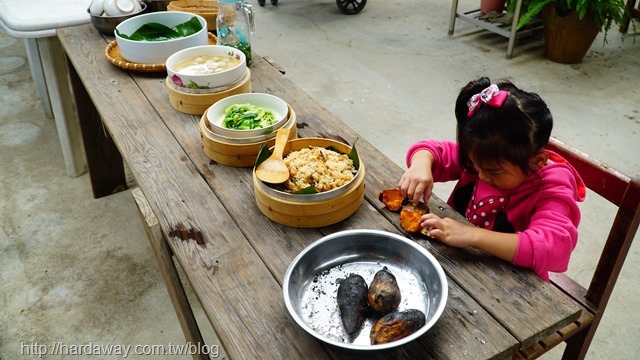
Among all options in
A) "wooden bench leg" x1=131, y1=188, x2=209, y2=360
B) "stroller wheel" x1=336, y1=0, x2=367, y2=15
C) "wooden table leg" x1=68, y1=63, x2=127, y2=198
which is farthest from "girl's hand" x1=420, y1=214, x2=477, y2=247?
"stroller wheel" x1=336, y1=0, x2=367, y2=15

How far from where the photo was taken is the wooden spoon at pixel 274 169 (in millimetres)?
1322

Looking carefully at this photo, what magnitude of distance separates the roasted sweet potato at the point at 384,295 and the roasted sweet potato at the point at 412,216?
0.22 meters

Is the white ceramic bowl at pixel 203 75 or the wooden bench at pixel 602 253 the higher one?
the white ceramic bowl at pixel 203 75

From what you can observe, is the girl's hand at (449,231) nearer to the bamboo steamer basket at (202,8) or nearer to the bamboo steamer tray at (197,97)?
the bamboo steamer tray at (197,97)

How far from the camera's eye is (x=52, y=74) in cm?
265

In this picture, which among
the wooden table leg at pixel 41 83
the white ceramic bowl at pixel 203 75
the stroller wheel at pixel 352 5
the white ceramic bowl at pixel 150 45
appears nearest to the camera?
the white ceramic bowl at pixel 203 75

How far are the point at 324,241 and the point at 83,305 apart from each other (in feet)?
5.11

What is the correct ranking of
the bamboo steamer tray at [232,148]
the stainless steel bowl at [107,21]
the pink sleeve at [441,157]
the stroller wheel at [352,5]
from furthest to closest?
the stroller wheel at [352,5], the stainless steel bowl at [107,21], the pink sleeve at [441,157], the bamboo steamer tray at [232,148]

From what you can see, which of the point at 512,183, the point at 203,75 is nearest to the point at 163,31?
the point at 203,75

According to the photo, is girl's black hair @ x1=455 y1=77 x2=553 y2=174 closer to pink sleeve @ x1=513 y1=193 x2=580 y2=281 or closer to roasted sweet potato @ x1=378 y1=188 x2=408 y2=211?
pink sleeve @ x1=513 y1=193 x2=580 y2=281

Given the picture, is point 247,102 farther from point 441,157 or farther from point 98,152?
point 98,152

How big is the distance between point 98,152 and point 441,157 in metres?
1.98

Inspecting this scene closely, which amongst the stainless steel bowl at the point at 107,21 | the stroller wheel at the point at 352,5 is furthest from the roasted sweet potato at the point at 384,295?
the stroller wheel at the point at 352,5

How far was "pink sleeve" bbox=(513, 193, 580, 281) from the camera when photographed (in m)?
1.18
